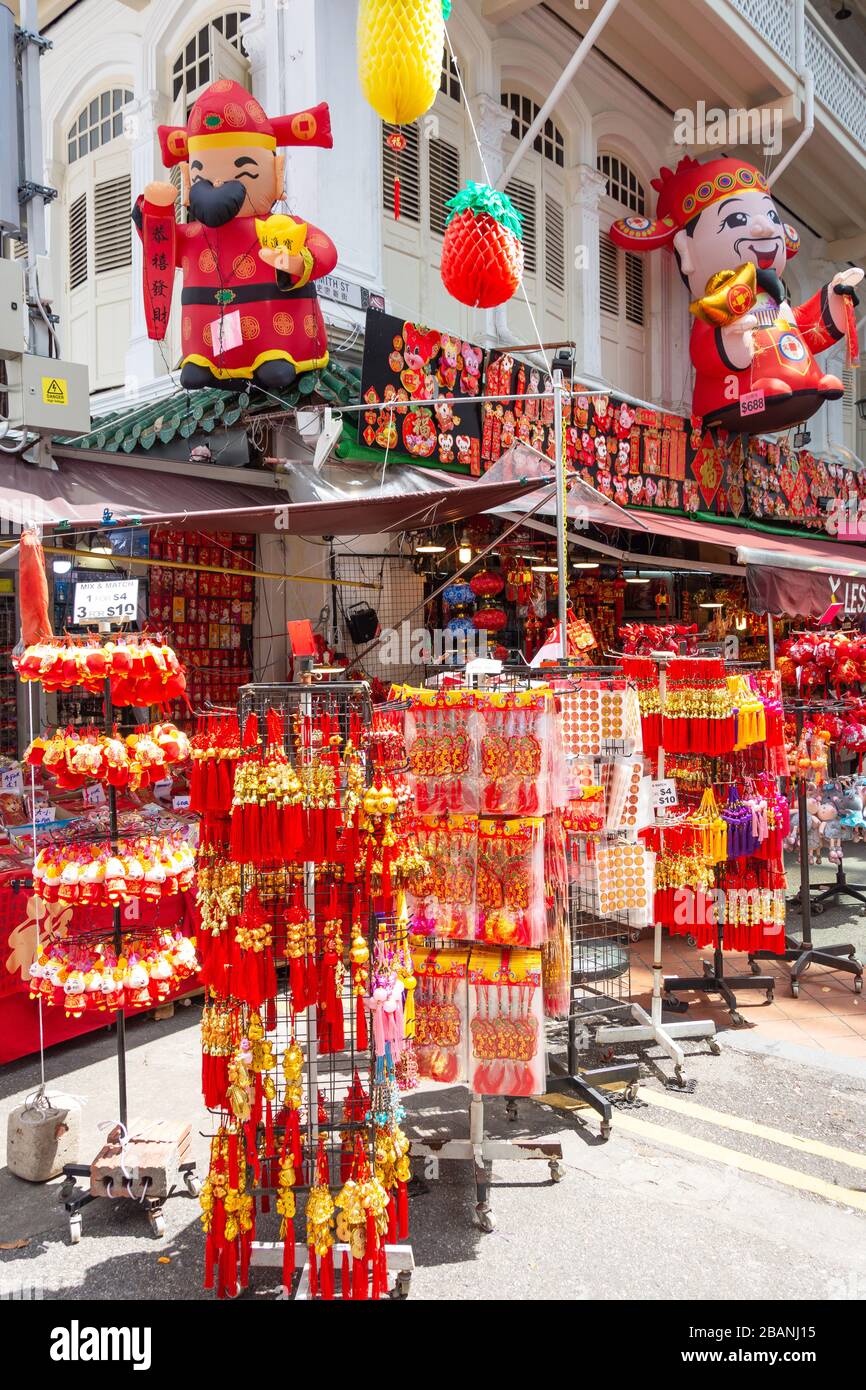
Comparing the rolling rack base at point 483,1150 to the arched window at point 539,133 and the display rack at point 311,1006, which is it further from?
the arched window at point 539,133

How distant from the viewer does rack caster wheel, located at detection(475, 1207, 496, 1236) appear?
3537 mm

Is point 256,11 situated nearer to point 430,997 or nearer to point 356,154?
point 356,154

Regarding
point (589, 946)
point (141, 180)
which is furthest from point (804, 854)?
point (141, 180)

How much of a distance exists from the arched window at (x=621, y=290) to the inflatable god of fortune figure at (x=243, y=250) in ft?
19.2

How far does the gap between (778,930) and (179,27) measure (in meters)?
10.2

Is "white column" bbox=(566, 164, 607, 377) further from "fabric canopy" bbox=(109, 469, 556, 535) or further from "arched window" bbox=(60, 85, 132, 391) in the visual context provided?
"fabric canopy" bbox=(109, 469, 556, 535)

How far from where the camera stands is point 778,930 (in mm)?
5867

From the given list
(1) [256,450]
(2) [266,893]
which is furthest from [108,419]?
(2) [266,893]

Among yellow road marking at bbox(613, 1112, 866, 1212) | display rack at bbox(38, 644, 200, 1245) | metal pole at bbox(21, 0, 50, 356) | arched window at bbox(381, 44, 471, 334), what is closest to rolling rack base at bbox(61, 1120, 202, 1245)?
display rack at bbox(38, 644, 200, 1245)

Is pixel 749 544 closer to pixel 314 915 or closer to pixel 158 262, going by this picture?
pixel 158 262

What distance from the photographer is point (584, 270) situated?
11.5m

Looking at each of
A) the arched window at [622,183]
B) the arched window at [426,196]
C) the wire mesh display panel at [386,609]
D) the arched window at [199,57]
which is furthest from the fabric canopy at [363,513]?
the arched window at [622,183]

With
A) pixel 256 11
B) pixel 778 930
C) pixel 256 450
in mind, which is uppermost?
pixel 256 11

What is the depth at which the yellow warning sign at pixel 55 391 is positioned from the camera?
5953mm
